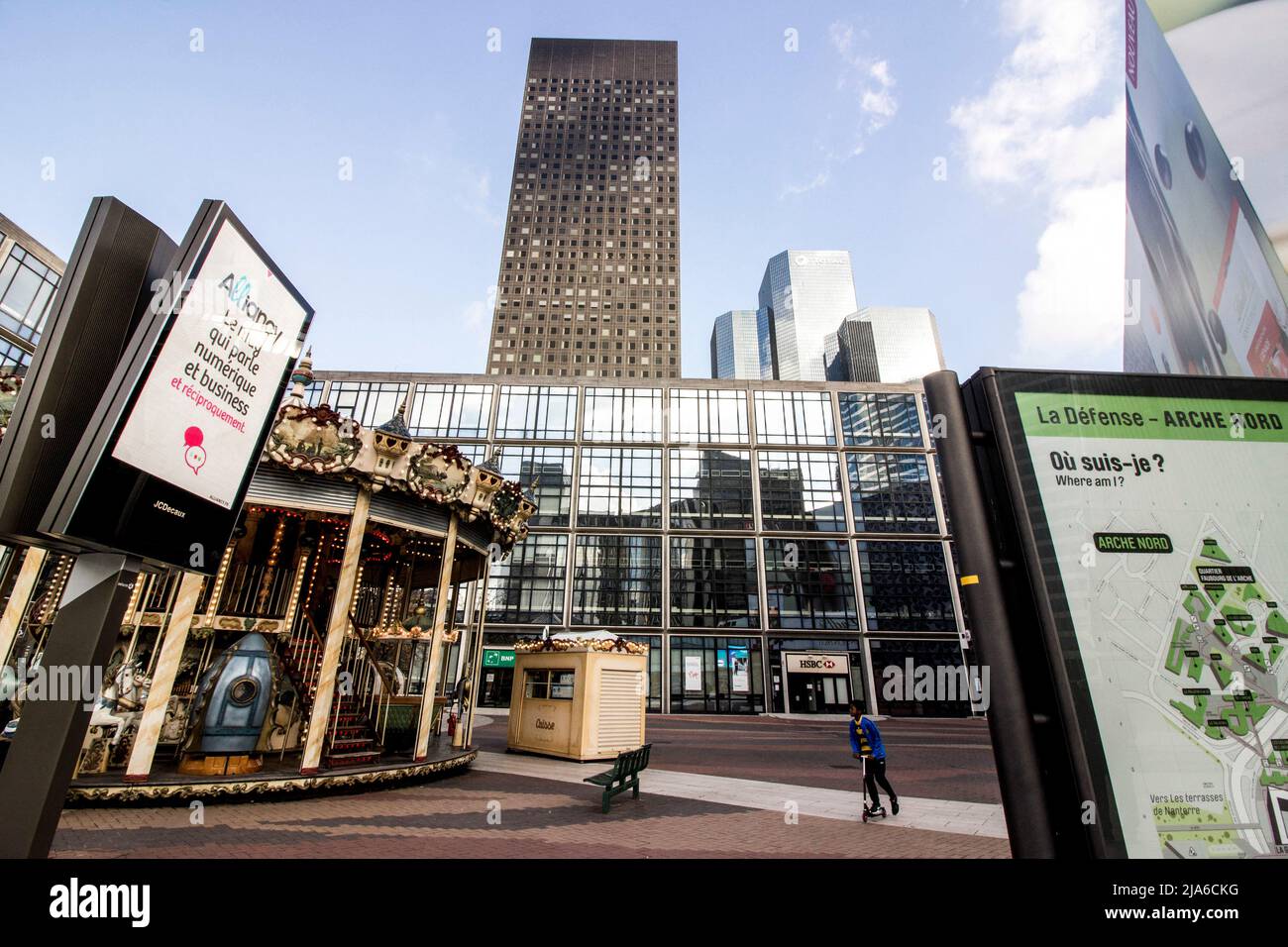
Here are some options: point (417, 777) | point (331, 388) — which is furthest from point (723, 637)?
point (331, 388)

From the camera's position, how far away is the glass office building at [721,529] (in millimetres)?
38875

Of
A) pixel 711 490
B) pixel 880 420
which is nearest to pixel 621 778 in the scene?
pixel 711 490

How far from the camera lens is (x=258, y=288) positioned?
3.53m

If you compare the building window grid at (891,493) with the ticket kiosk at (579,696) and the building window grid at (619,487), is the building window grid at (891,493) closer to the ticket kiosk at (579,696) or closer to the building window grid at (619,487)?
the building window grid at (619,487)

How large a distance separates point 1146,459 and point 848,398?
154 feet

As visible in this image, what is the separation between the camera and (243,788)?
832cm

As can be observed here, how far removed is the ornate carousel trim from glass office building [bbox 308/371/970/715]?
2760 centimetres

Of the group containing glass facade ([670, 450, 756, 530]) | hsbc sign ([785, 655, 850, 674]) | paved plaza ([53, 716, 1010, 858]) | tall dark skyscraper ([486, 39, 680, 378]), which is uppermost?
tall dark skyscraper ([486, 39, 680, 378])

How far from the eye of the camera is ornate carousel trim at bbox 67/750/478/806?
25.3 ft

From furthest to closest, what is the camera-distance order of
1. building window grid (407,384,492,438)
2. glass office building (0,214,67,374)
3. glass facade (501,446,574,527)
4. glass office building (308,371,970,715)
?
building window grid (407,384,492,438) < glass facade (501,446,574,527) < glass office building (308,371,970,715) < glass office building (0,214,67,374)

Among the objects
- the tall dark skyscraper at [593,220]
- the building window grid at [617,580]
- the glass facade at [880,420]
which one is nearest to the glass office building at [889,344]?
the tall dark skyscraper at [593,220]

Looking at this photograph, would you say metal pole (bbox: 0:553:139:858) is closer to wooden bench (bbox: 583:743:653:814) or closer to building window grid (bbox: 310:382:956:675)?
wooden bench (bbox: 583:743:653:814)

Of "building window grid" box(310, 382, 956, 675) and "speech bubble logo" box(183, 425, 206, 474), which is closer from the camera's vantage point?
"speech bubble logo" box(183, 425, 206, 474)
